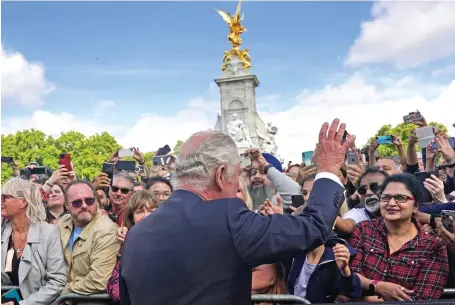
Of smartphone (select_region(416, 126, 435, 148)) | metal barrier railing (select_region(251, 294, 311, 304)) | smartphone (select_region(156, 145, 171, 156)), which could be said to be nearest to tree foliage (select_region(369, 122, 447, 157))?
smartphone (select_region(156, 145, 171, 156))

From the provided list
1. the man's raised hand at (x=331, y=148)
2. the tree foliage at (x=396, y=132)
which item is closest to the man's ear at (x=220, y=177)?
the man's raised hand at (x=331, y=148)

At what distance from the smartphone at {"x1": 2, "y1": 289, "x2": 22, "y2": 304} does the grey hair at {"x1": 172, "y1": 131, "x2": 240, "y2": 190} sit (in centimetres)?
261

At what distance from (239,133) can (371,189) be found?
3326cm

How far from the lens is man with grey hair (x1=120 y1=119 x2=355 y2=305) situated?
239 centimetres

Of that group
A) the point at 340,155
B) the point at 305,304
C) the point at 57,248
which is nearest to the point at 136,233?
the point at 340,155

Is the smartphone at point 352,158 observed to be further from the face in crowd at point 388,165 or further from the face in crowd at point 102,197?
the face in crowd at point 102,197

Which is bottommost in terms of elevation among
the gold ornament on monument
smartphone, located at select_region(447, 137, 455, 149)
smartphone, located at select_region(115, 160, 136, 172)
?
smartphone, located at select_region(115, 160, 136, 172)

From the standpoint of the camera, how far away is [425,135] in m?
7.18

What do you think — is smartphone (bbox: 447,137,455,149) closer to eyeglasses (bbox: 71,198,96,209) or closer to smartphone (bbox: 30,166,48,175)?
eyeglasses (bbox: 71,198,96,209)

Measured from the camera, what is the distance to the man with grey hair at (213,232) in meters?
2.39

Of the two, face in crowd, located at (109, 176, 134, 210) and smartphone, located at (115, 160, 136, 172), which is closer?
face in crowd, located at (109, 176, 134, 210)

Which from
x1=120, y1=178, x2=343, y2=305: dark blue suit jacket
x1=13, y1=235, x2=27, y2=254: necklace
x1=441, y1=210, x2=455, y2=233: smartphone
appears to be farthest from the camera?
x1=13, y1=235, x2=27, y2=254: necklace

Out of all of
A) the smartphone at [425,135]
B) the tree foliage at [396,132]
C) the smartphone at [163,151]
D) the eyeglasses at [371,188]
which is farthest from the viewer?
the tree foliage at [396,132]

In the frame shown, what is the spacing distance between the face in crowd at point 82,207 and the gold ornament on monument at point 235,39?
1511 inches
